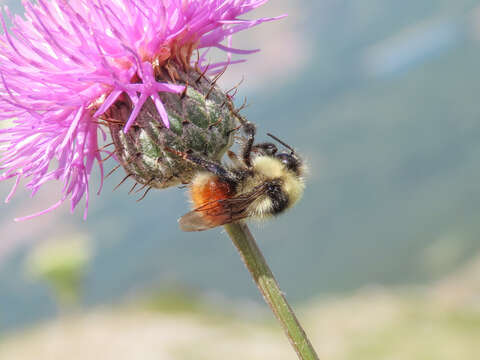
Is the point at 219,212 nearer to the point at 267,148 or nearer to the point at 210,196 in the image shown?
the point at 210,196

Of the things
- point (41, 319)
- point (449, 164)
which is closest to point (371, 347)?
point (41, 319)

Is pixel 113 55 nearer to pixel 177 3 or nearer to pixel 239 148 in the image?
pixel 177 3

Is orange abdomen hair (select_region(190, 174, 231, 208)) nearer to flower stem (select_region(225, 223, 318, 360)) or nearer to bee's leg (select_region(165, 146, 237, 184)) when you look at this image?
bee's leg (select_region(165, 146, 237, 184))

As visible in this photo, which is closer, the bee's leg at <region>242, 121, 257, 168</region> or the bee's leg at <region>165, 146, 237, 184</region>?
the bee's leg at <region>165, 146, 237, 184</region>

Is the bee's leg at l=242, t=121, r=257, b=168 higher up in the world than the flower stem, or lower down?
higher up

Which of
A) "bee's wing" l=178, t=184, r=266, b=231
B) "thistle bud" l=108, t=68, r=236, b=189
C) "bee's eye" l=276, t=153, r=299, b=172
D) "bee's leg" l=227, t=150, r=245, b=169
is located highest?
"thistle bud" l=108, t=68, r=236, b=189

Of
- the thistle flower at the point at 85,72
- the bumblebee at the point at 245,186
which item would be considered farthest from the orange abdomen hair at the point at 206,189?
the thistle flower at the point at 85,72

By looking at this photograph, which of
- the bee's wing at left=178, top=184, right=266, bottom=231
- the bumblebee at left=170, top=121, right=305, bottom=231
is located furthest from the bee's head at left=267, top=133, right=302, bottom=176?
the bee's wing at left=178, top=184, right=266, bottom=231
